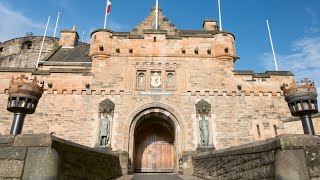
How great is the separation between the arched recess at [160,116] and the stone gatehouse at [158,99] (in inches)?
2.2

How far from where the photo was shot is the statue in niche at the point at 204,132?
13.7 metres

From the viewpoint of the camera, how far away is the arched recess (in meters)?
13.9

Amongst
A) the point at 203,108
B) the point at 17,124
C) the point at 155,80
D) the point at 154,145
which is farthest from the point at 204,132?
the point at 17,124

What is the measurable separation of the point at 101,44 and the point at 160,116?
19.2 feet

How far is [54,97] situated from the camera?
571 inches

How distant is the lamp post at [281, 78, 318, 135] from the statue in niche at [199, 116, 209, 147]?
23.1 feet

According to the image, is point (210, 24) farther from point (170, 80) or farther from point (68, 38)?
point (68, 38)

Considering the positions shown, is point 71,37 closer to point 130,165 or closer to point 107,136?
point 107,136

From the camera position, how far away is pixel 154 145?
15.6 metres

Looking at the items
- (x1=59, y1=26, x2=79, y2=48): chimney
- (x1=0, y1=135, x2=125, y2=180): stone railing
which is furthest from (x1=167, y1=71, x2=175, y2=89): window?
(x1=59, y1=26, x2=79, y2=48): chimney

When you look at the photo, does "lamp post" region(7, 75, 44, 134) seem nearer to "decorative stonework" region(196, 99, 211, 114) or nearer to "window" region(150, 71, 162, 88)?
"window" region(150, 71, 162, 88)

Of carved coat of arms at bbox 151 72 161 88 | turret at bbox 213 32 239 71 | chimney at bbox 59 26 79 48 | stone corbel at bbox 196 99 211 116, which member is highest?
chimney at bbox 59 26 79 48

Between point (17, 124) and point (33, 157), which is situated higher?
point (17, 124)

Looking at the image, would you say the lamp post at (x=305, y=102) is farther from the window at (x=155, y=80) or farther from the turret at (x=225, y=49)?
the window at (x=155, y=80)
